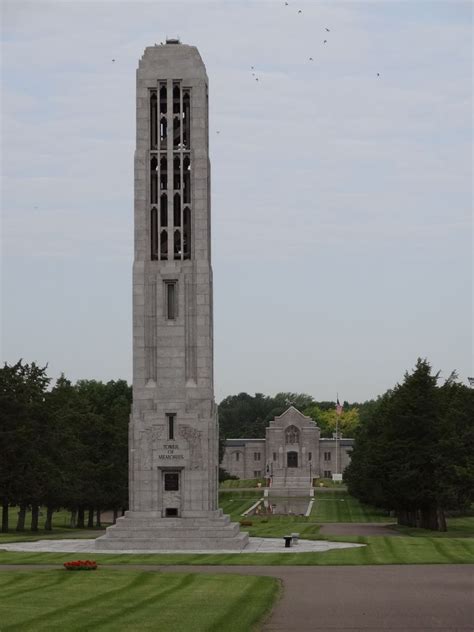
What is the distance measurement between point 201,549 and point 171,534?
9.08 ft

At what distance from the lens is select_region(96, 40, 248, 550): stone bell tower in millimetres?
69062

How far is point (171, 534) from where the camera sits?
220ft

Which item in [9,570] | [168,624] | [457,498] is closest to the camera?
[168,624]

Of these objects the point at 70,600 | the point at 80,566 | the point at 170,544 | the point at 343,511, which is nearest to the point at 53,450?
the point at 170,544

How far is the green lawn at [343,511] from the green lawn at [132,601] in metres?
68.2

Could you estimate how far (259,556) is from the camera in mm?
58500

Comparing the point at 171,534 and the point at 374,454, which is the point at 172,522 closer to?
the point at 171,534

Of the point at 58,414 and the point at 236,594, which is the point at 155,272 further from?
the point at 236,594

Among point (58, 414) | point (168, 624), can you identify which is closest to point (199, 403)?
point (58, 414)

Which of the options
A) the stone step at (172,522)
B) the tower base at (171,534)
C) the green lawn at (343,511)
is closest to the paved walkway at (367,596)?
the tower base at (171,534)

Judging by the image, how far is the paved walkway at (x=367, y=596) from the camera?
3250cm

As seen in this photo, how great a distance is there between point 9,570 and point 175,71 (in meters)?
37.1

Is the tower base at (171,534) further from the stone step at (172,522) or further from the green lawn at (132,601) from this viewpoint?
the green lawn at (132,601)

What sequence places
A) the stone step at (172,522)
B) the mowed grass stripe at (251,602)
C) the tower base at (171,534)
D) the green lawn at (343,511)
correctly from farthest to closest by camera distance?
1. the green lawn at (343,511)
2. the stone step at (172,522)
3. the tower base at (171,534)
4. the mowed grass stripe at (251,602)
